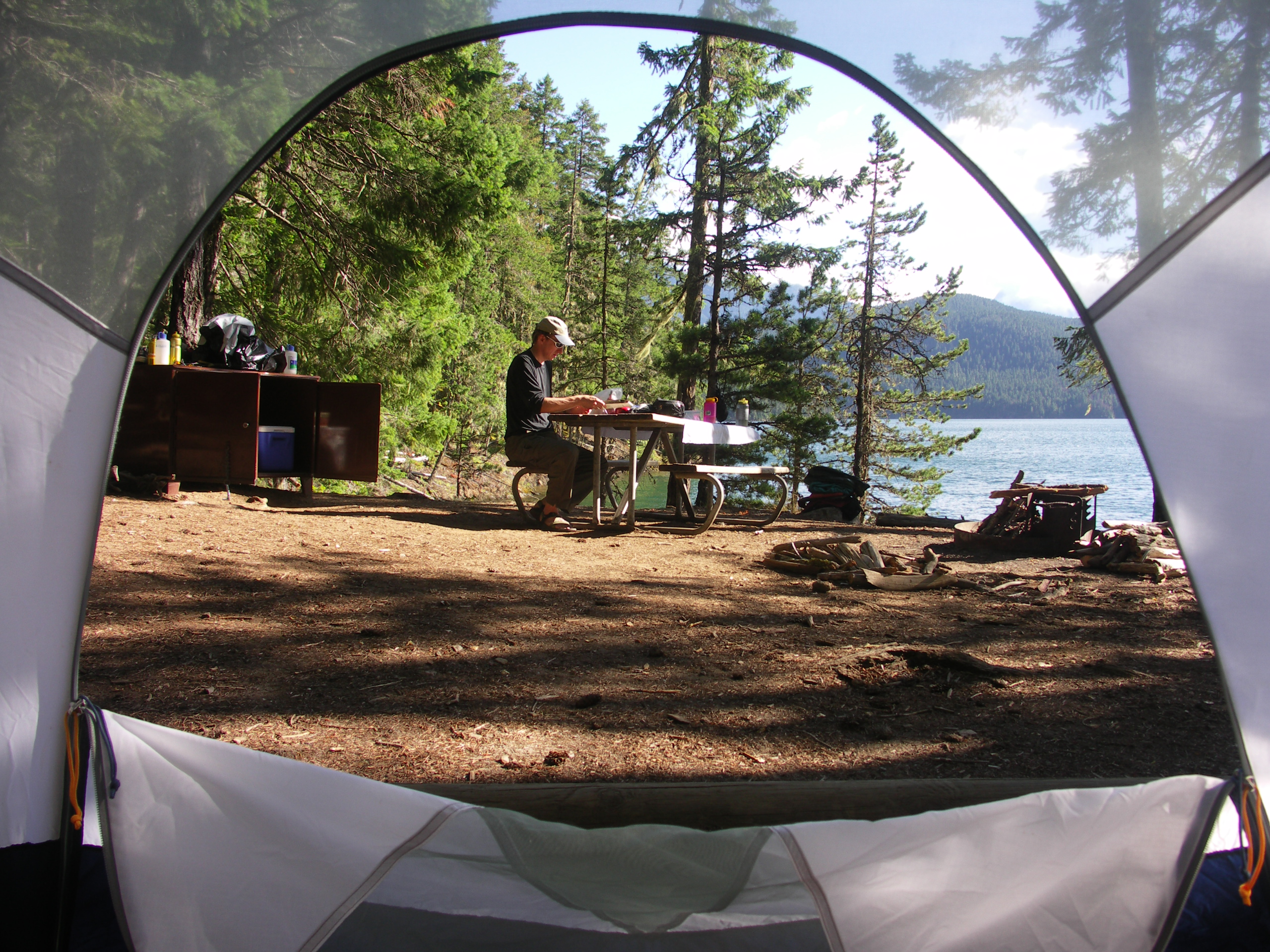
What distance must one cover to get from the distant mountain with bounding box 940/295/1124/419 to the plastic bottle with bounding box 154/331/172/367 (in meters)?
152

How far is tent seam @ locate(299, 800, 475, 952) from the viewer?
1.47 metres

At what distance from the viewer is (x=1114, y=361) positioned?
1.57 m

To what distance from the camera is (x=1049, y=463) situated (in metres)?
79.2

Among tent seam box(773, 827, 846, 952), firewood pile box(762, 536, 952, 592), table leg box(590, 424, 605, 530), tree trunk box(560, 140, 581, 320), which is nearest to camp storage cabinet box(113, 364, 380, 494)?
table leg box(590, 424, 605, 530)

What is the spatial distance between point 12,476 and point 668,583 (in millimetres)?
3478

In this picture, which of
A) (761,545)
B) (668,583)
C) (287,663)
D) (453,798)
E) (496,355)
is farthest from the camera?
(496,355)

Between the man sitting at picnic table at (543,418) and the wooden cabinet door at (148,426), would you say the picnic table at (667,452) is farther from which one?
the wooden cabinet door at (148,426)

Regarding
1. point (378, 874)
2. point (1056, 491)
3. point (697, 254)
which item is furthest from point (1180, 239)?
point (697, 254)

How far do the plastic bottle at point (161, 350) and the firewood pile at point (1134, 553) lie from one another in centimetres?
706

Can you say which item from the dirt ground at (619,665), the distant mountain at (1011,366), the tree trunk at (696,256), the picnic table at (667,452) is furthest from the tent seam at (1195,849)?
the distant mountain at (1011,366)

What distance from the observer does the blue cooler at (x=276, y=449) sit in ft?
23.5

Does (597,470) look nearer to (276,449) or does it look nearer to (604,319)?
(276,449)

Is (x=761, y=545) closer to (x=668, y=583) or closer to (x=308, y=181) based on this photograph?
(x=668, y=583)

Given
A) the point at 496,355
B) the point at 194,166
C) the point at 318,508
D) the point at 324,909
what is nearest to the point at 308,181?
the point at 318,508
